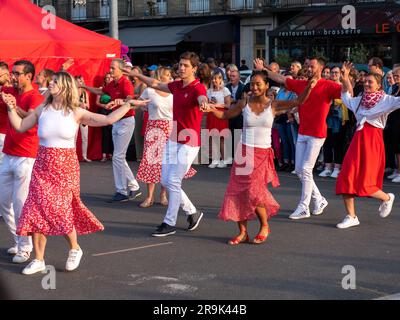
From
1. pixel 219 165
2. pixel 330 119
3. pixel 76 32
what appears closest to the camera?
pixel 330 119

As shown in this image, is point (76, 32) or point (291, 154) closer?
point (291, 154)

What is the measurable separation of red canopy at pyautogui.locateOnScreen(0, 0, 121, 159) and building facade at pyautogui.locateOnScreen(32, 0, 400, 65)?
1698 centimetres

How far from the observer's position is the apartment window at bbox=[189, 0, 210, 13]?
3994cm

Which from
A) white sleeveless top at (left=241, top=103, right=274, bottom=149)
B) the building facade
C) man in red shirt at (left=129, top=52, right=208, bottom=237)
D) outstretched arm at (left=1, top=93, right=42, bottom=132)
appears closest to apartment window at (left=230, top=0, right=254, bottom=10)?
the building facade

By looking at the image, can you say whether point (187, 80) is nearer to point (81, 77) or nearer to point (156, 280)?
point (156, 280)

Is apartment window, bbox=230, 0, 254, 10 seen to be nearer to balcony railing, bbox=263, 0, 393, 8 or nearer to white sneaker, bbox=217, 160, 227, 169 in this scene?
balcony railing, bbox=263, 0, 393, 8

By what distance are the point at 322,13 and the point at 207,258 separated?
2825 centimetres

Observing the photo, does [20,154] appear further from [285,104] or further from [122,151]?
[122,151]

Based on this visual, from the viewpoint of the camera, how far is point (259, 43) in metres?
39.0

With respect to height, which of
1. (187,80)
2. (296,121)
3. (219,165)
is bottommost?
(219,165)

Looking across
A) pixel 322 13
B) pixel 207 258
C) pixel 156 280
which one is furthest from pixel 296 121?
pixel 322 13

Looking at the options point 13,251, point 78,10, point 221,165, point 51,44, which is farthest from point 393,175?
point 78,10

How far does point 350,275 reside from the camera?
23.7 feet

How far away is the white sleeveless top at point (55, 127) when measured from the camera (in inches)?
288
